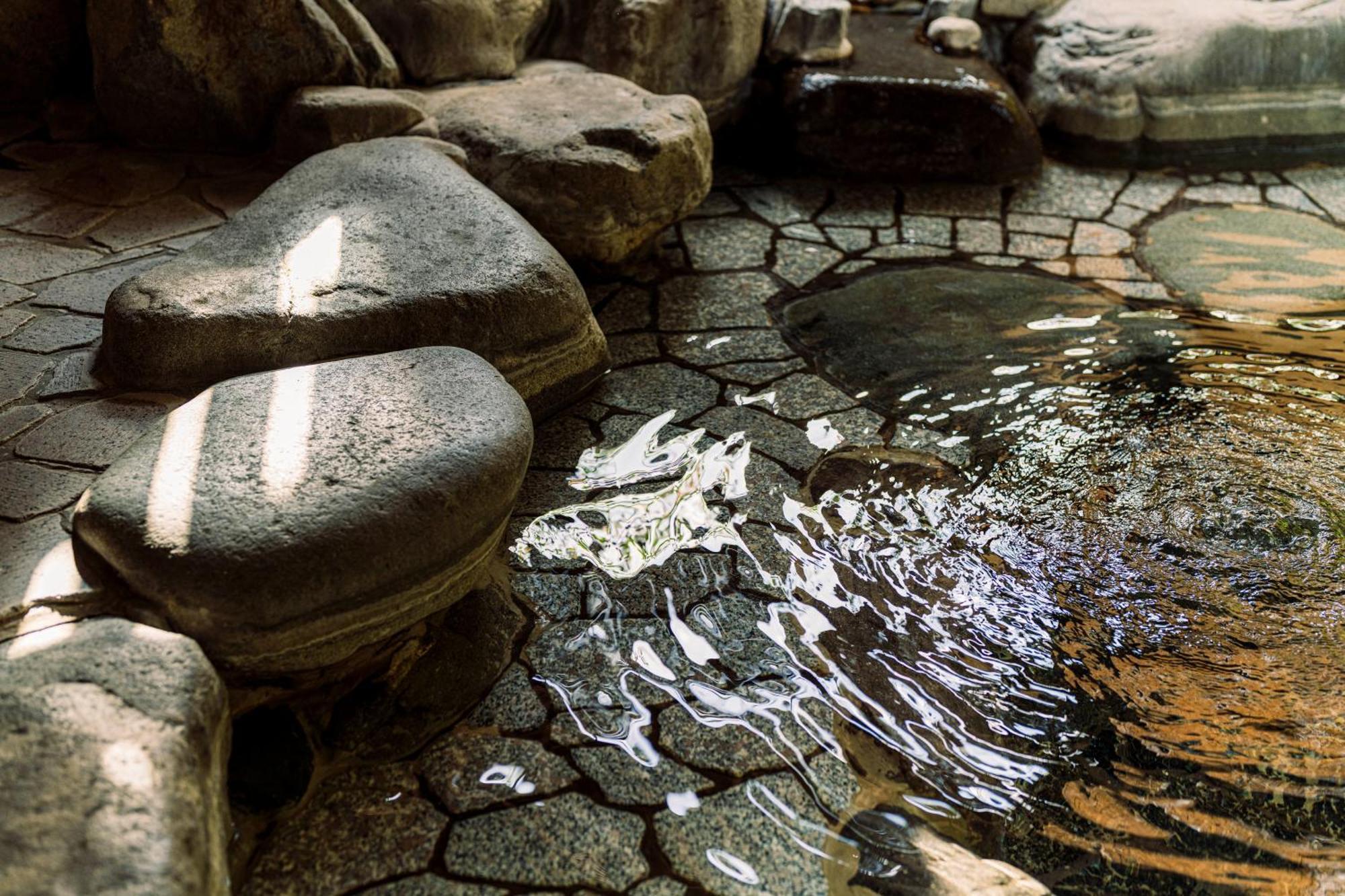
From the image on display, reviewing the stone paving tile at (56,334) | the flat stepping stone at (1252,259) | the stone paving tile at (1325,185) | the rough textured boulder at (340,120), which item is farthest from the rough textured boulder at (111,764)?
the stone paving tile at (1325,185)

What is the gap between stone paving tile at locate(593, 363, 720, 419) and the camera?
3.94m

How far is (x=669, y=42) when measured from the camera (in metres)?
5.53

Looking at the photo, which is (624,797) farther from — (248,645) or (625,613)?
(248,645)

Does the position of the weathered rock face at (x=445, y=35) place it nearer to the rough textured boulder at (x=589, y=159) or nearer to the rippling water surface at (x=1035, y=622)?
the rough textured boulder at (x=589, y=159)

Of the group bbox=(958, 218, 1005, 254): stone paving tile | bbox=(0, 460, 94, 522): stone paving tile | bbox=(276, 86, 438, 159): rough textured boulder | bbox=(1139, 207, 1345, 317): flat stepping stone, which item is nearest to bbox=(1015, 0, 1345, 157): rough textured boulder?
bbox=(1139, 207, 1345, 317): flat stepping stone

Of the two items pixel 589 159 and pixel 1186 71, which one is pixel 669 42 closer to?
pixel 589 159

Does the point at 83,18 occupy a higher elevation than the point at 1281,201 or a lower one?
higher

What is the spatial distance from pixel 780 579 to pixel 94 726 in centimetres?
179

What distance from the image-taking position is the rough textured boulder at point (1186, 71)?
20.1 ft

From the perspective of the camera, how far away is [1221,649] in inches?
112

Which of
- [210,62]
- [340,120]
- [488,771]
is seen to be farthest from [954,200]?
[488,771]

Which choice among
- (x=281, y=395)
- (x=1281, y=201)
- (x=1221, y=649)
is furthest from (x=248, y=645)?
(x=1281, y=201)

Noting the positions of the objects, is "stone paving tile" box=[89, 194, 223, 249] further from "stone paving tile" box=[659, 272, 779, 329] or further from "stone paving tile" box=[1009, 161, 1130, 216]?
"stone paving tile" box=[1009, 161, 1130, 216]

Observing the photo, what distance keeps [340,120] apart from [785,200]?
2.23 meters
